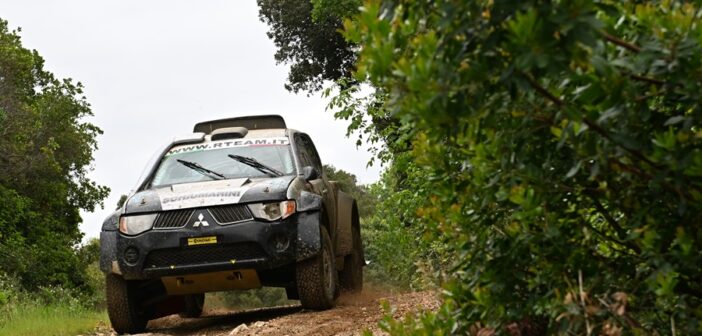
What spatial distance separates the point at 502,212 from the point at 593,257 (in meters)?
0.43

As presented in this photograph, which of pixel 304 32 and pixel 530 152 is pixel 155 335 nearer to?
pixel 530 152

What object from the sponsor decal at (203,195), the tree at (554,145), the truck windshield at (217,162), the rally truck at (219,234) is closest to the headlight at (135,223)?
the rally truck at (219,234)

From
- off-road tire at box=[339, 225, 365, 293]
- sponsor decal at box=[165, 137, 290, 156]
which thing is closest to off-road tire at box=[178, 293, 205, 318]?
off-road tire at box=[339, 225, 365, 293]

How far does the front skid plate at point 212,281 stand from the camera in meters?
9.90

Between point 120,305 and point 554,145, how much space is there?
289 inches

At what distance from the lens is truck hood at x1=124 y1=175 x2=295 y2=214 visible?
32.0 feet

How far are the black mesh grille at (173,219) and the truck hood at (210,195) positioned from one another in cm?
5

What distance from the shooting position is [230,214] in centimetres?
974

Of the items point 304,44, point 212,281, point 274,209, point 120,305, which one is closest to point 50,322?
point 120,305

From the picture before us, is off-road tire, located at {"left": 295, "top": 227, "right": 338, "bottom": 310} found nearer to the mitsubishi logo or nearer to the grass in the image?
the mitsubishi logo

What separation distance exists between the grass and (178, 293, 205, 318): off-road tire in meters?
0.96

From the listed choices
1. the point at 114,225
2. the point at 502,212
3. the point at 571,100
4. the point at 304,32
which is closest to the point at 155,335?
the point at 114,225

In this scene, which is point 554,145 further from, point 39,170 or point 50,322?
point 39,170

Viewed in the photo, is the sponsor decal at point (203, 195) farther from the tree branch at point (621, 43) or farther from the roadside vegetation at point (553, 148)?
the tree branch at point (621, 43)
